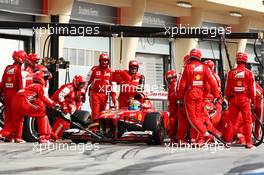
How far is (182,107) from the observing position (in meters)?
14.7

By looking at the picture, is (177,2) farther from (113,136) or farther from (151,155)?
(151,155)

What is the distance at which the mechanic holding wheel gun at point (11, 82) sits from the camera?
16.0 m

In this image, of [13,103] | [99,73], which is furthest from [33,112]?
[99,73]

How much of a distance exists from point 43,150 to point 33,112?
6.04 ft

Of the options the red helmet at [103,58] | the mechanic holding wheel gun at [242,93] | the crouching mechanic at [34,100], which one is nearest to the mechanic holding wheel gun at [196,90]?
the mechanic holding wheel gun at [242,93]

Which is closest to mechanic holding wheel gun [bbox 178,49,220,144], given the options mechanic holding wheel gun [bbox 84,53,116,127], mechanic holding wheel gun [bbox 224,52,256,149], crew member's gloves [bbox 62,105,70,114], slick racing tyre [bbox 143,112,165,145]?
mechanic holding wheel gun [bbox 224,52,256,149]

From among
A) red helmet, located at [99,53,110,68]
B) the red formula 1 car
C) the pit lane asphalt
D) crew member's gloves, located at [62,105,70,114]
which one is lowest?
the pit lane asphalt

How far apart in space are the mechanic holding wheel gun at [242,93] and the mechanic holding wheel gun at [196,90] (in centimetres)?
49

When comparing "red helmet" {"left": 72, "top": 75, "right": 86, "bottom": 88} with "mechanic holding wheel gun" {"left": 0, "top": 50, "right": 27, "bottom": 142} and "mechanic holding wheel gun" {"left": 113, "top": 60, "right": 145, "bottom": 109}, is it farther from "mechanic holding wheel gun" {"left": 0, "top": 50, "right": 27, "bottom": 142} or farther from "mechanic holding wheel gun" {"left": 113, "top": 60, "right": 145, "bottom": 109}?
"mechanic holding wheel gun" {"left": 0, "top": 50, "right": 27, "bottom": 142}

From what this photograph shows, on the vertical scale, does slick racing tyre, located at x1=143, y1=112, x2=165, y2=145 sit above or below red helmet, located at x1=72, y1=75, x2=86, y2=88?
below

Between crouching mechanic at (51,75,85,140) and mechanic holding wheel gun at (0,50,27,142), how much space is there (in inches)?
41.5

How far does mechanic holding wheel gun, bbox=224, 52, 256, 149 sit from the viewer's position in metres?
14.6

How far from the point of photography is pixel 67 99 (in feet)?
55.7

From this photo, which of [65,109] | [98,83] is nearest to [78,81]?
[65,109]
